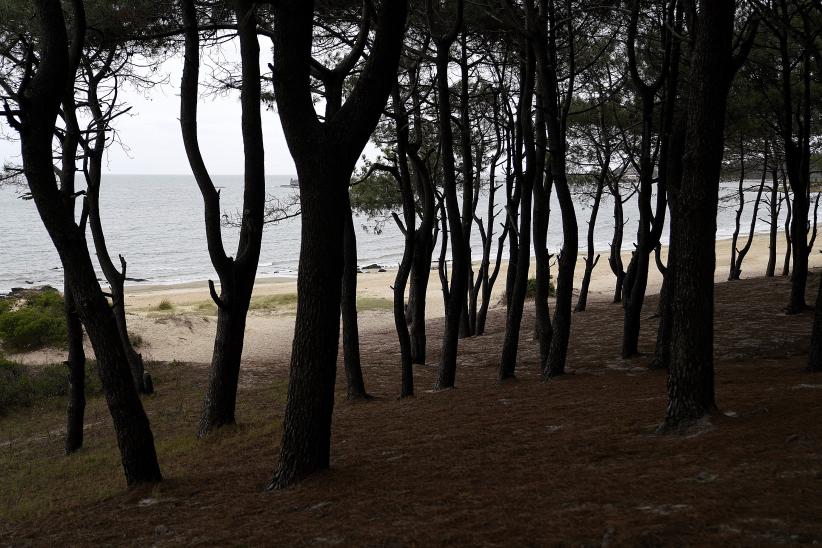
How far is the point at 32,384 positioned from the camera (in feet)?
46.1

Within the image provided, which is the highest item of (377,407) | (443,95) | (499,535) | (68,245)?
(443,95)

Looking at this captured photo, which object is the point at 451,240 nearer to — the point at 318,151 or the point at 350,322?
the point at 350,322

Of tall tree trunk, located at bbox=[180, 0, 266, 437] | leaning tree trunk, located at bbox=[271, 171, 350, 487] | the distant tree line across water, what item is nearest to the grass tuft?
the distant tree line across water

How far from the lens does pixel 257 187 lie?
9406 mm

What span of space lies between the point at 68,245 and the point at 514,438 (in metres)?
4.08

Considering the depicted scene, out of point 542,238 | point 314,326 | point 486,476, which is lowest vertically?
point 486,476

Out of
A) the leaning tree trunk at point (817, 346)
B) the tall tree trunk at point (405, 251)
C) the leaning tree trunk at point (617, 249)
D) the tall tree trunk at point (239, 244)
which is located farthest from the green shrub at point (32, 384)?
the leaning tree trunk at point (817, 346)

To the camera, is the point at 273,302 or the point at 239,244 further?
the point at 273,302

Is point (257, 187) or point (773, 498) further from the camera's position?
point (257, 187)

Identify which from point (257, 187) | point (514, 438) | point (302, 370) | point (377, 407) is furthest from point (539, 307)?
point (302, 370)

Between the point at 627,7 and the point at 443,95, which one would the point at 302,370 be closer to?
the point at 443,95

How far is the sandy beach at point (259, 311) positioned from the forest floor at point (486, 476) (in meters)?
7.71

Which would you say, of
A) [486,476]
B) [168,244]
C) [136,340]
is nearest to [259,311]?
[136,340]

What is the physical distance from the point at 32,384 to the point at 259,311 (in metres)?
13.7
